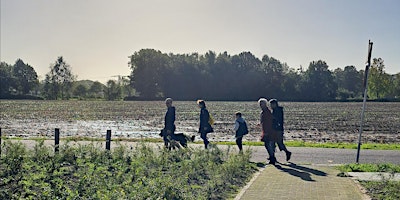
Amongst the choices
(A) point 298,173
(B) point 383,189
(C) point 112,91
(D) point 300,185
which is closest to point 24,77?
(C) point 112,91

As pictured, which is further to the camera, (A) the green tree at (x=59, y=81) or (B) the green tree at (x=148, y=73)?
(A) the green tree at (x=59, y=81)

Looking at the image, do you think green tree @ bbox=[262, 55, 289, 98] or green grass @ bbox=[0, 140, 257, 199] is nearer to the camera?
green grass @ bbox=[0, 140, 257, 199]

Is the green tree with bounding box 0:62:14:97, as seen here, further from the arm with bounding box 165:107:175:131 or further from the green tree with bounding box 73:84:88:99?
the arm with bounding box 165:107:175:131

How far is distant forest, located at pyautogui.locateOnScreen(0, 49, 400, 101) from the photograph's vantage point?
109375mm

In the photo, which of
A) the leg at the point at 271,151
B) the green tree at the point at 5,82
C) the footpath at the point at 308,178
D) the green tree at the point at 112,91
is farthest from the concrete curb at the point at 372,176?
the green tree at the point at 112,91

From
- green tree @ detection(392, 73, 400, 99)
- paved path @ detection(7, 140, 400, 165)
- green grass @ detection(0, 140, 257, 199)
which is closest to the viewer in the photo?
green grass @ detection(0, 140, 257, 199)

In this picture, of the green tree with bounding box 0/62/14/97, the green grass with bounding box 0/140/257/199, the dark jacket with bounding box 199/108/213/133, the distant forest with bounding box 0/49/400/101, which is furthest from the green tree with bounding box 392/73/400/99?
the green grass with bounding box 0/140/257/199

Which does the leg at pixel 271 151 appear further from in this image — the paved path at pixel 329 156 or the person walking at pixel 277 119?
the paved path at pixel 329 156

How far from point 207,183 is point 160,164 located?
2070 mm

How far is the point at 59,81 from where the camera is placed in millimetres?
119812

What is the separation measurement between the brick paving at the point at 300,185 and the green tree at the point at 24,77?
359 ft

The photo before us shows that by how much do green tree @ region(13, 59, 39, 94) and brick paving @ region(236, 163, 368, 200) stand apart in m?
109

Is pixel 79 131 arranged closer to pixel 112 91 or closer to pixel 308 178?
pixel 308 178

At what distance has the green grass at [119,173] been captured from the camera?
780 centimetres
